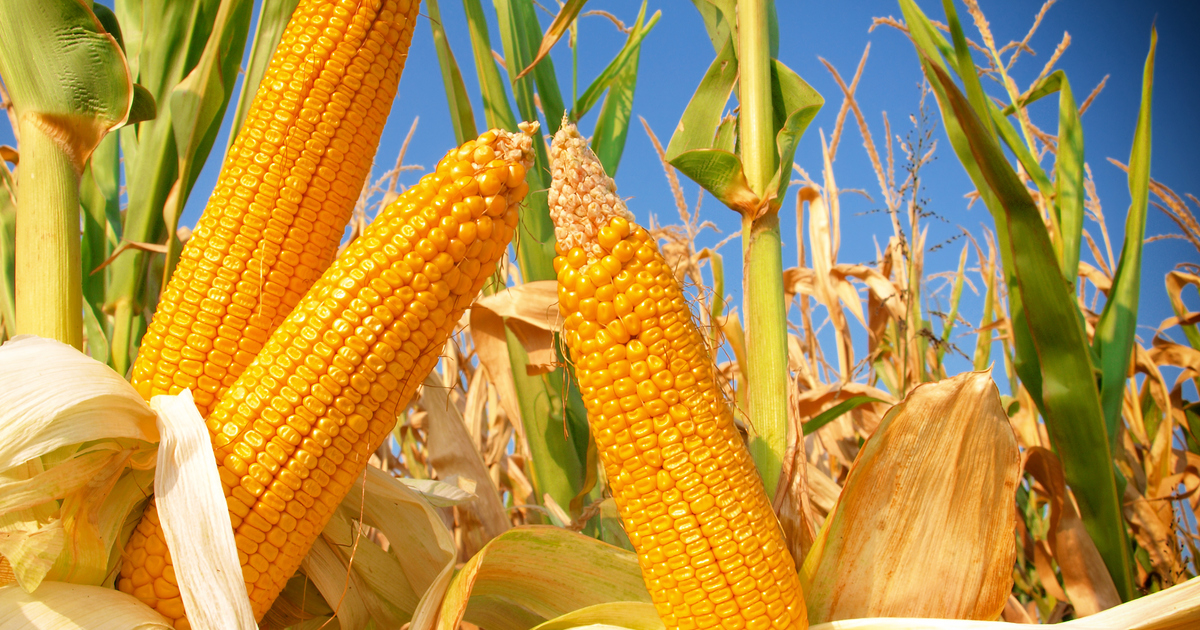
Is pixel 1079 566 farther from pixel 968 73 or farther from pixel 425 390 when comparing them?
pixel 425 390

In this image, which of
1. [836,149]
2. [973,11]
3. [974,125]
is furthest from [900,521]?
[836,149]

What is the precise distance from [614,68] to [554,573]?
1.79m

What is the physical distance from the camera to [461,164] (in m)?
1.14

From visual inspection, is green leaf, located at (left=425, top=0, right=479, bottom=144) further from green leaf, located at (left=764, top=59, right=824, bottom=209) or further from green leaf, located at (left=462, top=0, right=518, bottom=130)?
green leaf, located at (left=764, top=59, right=824, bottom=209)

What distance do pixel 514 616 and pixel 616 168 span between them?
163cm

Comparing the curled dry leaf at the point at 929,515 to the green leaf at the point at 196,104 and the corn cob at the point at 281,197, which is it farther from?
the green leaf at the point at 196,104

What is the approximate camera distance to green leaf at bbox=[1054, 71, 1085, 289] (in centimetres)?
207

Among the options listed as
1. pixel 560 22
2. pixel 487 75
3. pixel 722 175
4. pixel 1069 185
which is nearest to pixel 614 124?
pixel 487 75

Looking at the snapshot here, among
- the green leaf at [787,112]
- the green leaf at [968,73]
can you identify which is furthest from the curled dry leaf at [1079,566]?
the green leaf at [787,112]

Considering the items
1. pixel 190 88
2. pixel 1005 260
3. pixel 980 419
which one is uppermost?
pixel 190 88

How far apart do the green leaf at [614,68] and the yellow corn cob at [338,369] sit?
123cm

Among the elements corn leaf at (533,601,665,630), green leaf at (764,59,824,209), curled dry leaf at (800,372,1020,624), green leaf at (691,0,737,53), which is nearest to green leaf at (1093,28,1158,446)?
curled dry leaf at (800,372,1020,624)

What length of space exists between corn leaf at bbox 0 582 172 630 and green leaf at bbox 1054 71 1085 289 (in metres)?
2.57

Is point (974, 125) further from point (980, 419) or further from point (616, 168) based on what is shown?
point (616, 168)
